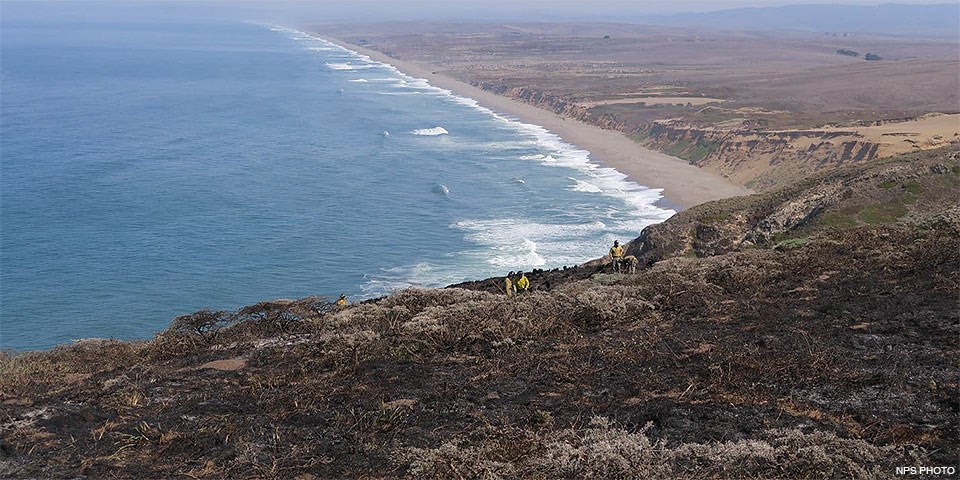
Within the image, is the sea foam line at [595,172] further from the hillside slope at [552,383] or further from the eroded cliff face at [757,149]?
the hillside slope at [552,383]

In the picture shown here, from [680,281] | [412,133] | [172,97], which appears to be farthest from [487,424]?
[172,97]

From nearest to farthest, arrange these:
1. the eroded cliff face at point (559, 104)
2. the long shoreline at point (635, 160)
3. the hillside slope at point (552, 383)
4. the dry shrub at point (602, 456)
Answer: the dry shrub at point (602, 456) < the hillside slope at point (552, 383) < the long shoreline at point (635, 160) < the eroded cliff face at point (559, 104)

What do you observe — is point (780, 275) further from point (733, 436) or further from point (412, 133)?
point (412, 133)

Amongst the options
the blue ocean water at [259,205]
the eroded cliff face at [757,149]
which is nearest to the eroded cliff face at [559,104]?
the eroded cliff face at [757,149]

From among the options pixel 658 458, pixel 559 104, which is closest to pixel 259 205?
pixel 658 458

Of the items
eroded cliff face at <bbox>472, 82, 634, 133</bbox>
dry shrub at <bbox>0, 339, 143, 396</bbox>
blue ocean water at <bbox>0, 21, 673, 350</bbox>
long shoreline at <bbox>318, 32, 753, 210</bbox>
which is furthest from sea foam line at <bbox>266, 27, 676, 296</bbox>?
dry shrub at <bbox>0, 339, 143, 396</bbox>

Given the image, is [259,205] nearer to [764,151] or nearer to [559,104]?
[764,151]
